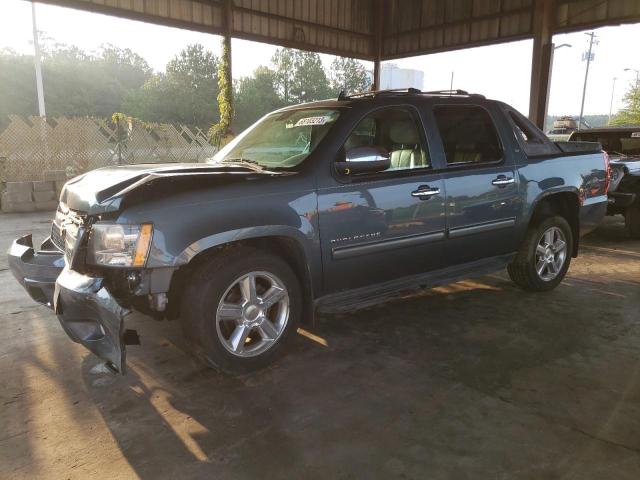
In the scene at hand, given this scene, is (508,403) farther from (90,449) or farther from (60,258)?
(60,258)

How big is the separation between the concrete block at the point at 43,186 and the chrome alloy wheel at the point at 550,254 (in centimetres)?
920

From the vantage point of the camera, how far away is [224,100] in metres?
13.7

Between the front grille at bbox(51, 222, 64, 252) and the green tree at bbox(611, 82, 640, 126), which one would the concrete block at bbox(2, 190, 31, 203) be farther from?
the green tree at bbox(611, 82, 640, 126)

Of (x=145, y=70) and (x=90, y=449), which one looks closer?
(x=90, y=449)

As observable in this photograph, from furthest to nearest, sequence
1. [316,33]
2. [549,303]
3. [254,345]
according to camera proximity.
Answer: [316,33] → [549,303] → [254,345]

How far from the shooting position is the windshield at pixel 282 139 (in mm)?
3477

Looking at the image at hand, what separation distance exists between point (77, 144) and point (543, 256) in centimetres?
1036

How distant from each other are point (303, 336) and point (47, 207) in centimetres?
823

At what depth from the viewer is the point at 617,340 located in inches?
145

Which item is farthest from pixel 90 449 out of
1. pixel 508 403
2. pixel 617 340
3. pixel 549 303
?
pixel 549 303

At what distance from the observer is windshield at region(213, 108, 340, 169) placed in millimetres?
3477

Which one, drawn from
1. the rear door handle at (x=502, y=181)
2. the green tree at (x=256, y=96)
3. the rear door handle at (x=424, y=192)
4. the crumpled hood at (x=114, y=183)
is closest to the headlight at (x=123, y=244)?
the crumpled hood at (x=114, y=183)

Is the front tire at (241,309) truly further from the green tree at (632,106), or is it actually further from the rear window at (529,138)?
the green tree at (632,106)

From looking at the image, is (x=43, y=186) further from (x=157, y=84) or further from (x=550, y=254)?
(x=157, y=84)
